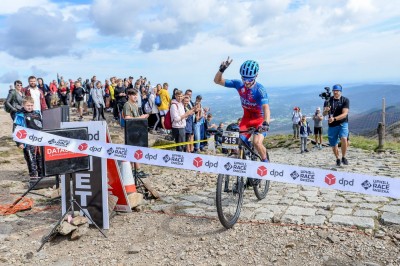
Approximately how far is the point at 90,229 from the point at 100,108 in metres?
13.2

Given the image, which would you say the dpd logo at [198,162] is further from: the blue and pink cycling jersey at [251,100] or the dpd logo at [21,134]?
the dpd logo at [21,134]

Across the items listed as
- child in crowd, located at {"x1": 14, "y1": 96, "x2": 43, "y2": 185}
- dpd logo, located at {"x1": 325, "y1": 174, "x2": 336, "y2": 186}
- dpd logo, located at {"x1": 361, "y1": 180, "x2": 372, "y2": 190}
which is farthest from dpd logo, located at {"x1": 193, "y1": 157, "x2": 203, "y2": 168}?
child in crowd, located at {"x1": 14, "y1": 96, "x2": 43, "y2": 185}

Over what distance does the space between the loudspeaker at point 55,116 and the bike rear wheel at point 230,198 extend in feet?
12.5

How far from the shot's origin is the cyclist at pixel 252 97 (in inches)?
230

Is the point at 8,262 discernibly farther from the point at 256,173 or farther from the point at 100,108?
the point at 100,108

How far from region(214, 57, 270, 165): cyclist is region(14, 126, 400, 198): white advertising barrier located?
0.82 m

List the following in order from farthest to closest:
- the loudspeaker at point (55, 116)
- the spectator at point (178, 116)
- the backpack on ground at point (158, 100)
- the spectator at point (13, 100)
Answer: the backpack on ground at point (158, 100)
the spectator at point (178, 116)
the spectator at point (13, 100)
the loudspeaker at point (55, 116)

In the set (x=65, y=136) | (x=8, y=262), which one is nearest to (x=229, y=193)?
(x=65, y=136)

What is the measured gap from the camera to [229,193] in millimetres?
5641

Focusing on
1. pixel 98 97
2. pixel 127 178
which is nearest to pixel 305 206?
pixel 127 178

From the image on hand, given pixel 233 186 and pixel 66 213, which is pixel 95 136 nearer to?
pixel 66 213

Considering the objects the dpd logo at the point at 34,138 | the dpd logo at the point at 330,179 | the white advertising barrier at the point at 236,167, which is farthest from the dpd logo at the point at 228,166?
the dpd logo at the point at 34,138

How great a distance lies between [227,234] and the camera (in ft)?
16.8

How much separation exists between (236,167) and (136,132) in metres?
2.60
